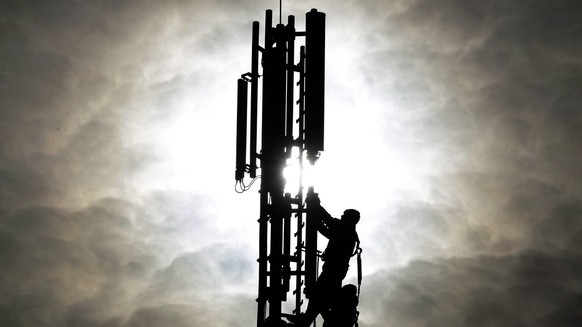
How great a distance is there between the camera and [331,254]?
15383 mm

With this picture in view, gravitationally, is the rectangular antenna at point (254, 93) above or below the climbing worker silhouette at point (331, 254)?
above

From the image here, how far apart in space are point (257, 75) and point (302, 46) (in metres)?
1.40

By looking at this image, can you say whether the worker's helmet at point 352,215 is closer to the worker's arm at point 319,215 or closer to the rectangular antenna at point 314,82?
the worker's arm at point 319,215

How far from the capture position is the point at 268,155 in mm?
16234

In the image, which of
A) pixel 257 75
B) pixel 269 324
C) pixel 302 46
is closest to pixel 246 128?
pixel 257 75

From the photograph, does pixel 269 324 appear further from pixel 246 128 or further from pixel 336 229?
pixel 246 128

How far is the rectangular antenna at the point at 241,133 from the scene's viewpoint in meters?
17.2

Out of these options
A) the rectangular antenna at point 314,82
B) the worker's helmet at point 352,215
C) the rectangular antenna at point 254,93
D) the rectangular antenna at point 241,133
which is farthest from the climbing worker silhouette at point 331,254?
the rectangular antenna at point 241,133

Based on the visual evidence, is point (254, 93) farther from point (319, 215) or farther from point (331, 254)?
point (331, 254)

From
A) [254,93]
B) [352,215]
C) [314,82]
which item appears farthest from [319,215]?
[254,93]

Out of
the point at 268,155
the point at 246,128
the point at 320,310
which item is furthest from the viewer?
the point at 246,128

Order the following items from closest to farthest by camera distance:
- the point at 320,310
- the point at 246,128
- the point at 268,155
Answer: the point at 320,310
the point at 268,155
the point at 246,128

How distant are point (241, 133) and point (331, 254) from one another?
419 cm

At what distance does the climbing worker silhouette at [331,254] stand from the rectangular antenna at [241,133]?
2.51 meters
